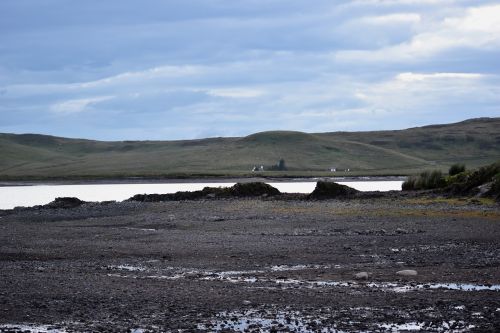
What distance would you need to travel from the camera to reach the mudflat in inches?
512

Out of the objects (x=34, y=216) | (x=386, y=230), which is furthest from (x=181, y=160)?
(x=386, y=230)

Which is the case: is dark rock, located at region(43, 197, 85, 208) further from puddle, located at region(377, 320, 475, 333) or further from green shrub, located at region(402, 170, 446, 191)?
puddle, located at region(377, 320, 475, 333)

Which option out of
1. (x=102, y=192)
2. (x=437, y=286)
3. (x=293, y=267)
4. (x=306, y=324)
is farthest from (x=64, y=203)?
(x=306, y=324)

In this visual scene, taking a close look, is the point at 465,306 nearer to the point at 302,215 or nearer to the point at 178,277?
the point at 178,277

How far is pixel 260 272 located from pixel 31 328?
6824 mm

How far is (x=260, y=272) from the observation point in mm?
18344

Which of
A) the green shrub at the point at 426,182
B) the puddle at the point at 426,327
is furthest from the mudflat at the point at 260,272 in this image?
the green shrub at the point at 426,182

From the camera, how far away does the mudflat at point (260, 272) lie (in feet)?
42.7

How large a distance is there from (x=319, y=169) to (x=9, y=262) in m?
110

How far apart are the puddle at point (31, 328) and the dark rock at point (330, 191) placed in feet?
106

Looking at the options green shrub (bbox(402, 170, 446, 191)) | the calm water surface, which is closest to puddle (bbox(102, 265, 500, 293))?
green shrub (bbox(402, 170, 446, 191))

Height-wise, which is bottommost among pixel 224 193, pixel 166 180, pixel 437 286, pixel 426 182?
pixel 437 286

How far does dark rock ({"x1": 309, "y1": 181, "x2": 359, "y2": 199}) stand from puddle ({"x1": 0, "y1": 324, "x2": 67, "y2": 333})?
32.3m

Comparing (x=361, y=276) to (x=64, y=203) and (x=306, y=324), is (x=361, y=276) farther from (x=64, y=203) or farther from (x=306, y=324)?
(x=64, y=203)
